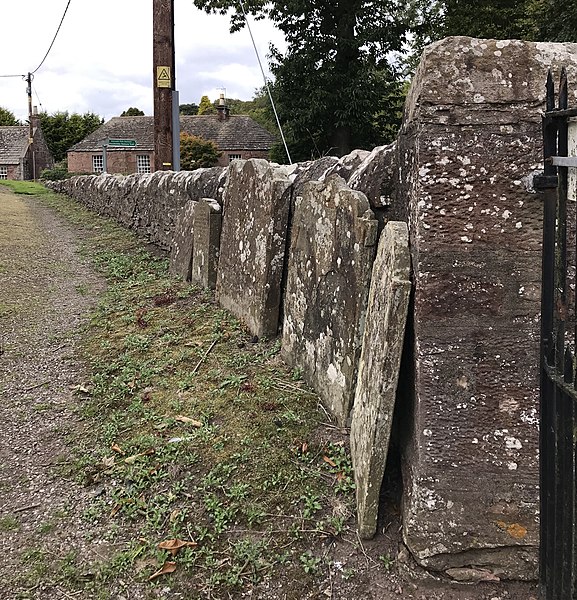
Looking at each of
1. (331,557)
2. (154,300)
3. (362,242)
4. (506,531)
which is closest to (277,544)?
(331,557)

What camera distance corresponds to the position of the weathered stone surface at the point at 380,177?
9.95 feet

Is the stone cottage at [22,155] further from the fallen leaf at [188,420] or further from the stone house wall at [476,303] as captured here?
the stone house wall at [476,303]

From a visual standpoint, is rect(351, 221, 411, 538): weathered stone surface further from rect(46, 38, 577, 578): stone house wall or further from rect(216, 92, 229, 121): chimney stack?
rect(216, 92, 229, 121): chimney stack

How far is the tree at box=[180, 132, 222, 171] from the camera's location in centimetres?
3900

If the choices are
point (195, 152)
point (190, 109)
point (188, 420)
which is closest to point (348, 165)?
point (188, 420)

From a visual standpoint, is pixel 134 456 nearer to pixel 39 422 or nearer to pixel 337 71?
pixel 39 422

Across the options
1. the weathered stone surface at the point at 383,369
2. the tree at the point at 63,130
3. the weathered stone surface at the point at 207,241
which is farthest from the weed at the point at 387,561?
the tree at the point at 63,130

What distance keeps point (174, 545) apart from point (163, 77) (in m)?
9.46

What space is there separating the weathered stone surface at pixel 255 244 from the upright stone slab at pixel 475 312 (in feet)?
6.52

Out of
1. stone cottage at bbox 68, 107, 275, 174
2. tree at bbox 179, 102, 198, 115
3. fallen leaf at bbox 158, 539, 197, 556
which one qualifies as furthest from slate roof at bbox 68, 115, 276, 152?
fallen leaf at bbox 158, 539, 197, 556

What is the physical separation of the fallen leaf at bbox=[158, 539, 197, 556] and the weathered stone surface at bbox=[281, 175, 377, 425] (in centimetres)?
102

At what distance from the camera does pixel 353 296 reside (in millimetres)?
3186

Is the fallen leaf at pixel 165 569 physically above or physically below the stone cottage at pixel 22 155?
below

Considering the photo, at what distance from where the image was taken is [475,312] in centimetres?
246
